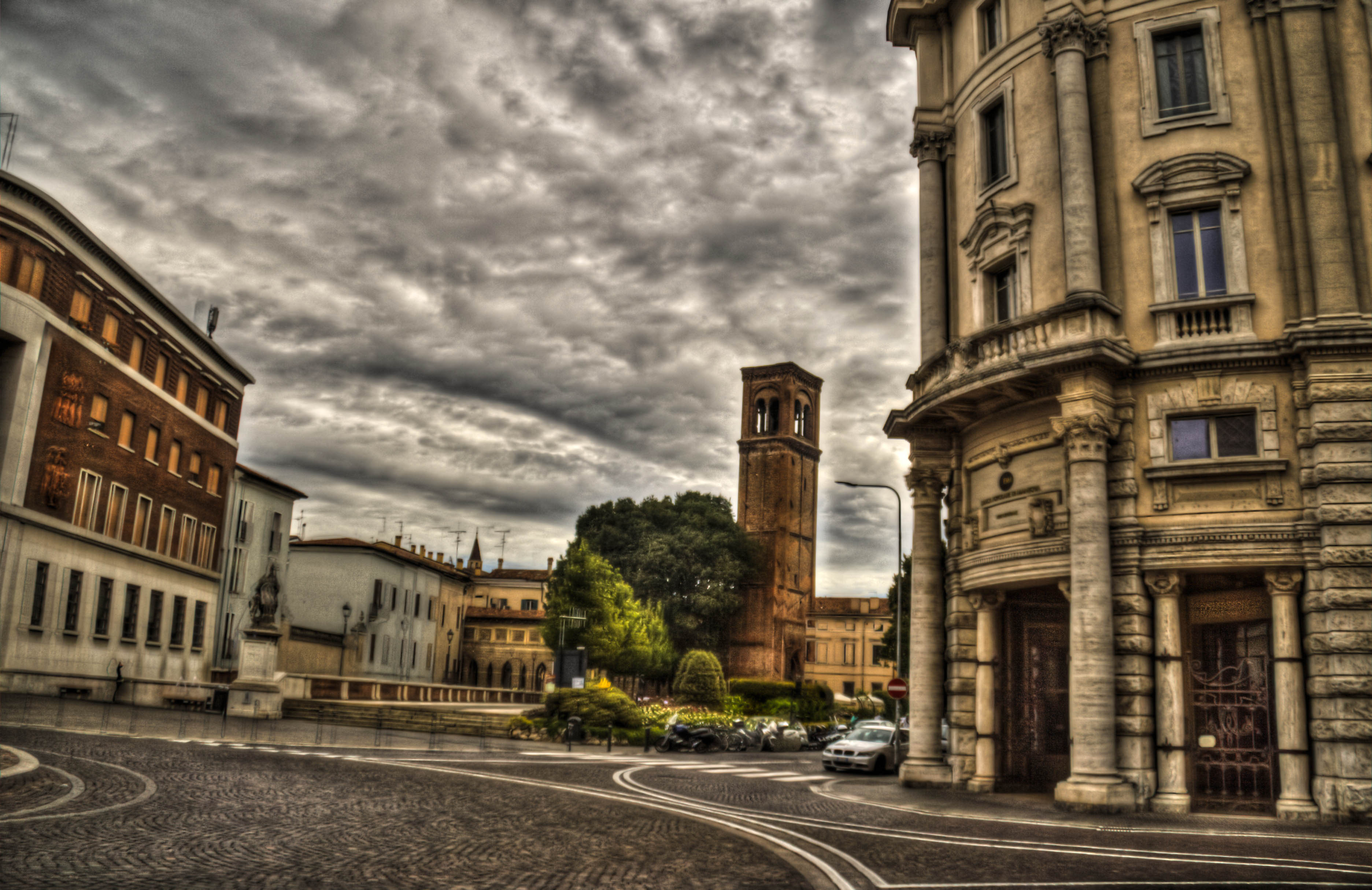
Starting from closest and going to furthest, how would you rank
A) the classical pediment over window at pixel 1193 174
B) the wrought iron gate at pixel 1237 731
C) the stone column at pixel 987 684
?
the wrought iron gate at pixel 1237 731, the classical pediment over window at pixel 1193 174, the stone column at pixel 987 684

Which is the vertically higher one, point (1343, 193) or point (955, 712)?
point (1343, 193)

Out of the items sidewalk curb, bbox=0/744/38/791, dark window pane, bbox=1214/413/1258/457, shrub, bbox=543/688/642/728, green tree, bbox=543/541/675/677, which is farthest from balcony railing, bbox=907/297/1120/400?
green tree, bbox=543/541/675/677

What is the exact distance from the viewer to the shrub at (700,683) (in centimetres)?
5497

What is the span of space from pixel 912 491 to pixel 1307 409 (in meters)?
8.33

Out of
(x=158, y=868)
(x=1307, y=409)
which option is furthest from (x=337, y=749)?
(x=1307, y=409)

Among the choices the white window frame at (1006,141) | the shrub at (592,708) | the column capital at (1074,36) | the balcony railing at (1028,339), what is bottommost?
the shrub at (592,708)

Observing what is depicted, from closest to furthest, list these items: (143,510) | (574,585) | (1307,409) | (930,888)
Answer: (930,888), (1307,409), (143,510), (574,585)

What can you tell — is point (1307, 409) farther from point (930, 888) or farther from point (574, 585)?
point (574, 585)

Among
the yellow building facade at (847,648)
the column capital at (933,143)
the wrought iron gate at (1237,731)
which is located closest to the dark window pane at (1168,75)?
the column capital at (933,143)

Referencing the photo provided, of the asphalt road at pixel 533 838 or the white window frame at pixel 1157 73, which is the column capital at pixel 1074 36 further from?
the asphalt road at pixel 533 838

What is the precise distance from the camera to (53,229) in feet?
109

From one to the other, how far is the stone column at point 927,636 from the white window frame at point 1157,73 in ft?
26.8

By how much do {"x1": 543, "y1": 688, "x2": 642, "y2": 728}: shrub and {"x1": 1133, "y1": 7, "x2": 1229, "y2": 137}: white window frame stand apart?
26.8m

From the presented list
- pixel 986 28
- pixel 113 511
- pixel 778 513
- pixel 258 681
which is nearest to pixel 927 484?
pixel 986 28
